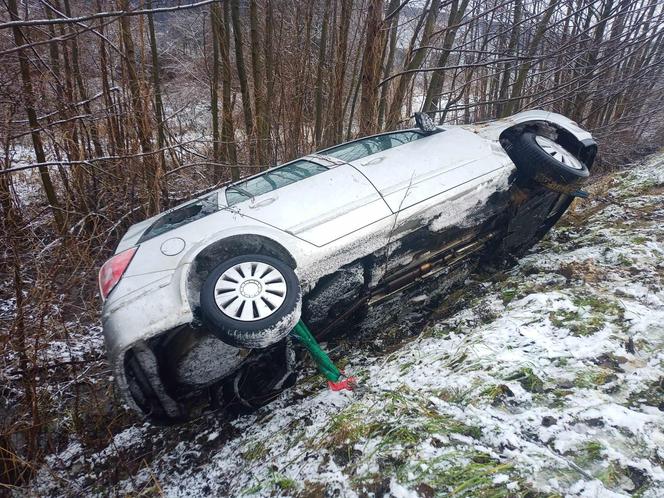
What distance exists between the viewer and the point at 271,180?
313 cm

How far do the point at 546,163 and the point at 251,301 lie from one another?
2700 mm

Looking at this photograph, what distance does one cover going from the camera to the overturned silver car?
2.22 m

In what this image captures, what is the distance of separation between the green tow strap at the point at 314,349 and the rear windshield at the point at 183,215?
3.52ft

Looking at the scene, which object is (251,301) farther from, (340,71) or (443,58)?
(443,58)

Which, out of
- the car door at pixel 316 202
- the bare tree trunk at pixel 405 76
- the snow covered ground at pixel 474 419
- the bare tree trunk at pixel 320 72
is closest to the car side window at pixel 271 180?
the car door at pixel 316 202

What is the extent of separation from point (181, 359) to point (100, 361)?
1597 millimetres

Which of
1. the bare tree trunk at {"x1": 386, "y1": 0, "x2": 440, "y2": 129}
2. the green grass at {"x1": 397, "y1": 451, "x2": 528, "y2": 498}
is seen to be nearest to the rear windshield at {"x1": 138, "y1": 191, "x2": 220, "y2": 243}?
the green grass at {"x1": 397, "y1": 451, "x2": 528, "y2": 498}

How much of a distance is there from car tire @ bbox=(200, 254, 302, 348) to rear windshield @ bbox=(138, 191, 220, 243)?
24.9 inches

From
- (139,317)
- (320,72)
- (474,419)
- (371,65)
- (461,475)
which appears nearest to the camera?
(461,475)

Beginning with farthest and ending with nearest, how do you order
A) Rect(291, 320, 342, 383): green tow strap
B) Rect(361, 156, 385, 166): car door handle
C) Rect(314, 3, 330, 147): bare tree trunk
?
Rect(314, 3, 330, 147): bare tree trunk
Rect(361, 156, 385, 166): car door handle
Rect(291, 320, 342, 383): green tow strap

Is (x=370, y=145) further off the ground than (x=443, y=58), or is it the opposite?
(x=443, y=58)

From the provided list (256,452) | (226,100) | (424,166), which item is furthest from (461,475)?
(226,100)

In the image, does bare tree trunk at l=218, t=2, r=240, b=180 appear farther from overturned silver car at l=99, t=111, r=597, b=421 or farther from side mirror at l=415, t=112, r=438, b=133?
overturned silver car at l=99, t=111, r=597, b=421

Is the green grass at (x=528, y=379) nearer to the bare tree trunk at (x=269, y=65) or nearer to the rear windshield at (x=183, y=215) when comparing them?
the rear windshield at (x=183, y=215)
